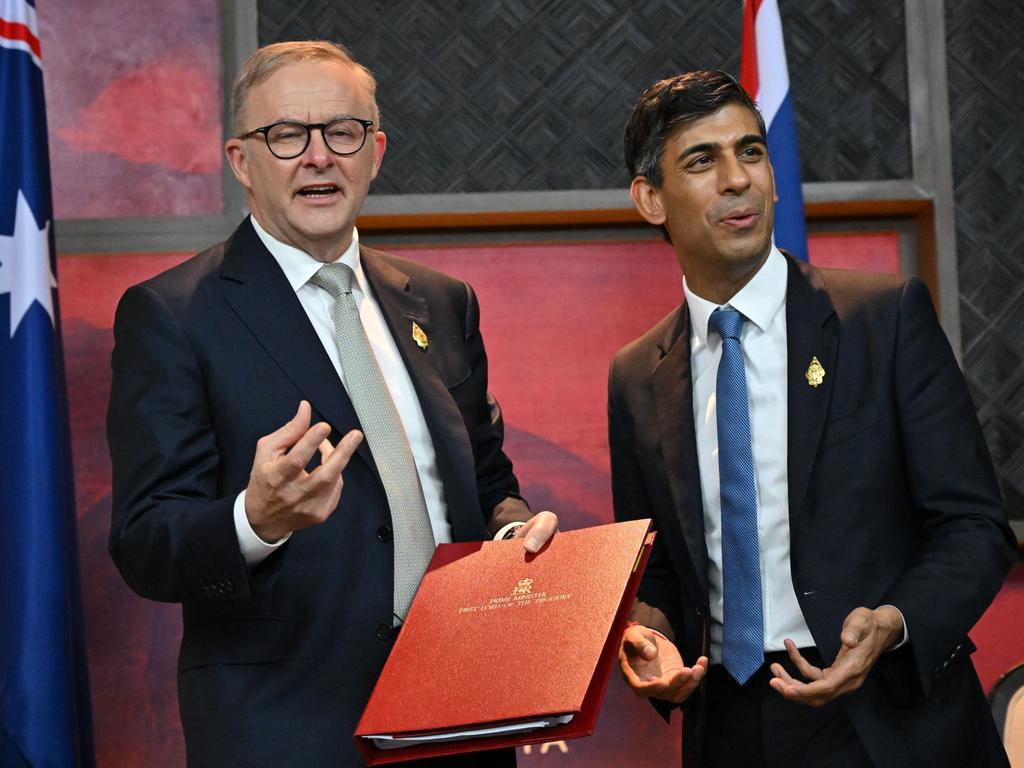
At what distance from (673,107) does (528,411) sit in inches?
49.0

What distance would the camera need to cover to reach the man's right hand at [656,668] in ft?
6.79

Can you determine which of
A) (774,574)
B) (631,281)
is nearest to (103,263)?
(631,281)

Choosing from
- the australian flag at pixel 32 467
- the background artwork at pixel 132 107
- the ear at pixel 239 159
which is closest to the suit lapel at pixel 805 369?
the ear at pixel 239 159

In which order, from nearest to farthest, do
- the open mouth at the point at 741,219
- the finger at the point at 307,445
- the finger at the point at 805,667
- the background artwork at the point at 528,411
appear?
Result: the finger at the point at 307,445, the finger at the point at 805,667, the open mouth at the point at 741,219, the background artwork at the point at 528,411

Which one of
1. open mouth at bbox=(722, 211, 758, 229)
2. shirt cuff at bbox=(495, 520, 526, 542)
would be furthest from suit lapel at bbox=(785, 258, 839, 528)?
shirt cuff at bbox=(495, 520, 526, 542)

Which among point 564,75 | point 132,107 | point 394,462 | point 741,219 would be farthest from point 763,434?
point 132,107

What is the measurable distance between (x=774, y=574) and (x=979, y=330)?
1.59m

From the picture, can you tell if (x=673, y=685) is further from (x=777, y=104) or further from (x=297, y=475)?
(x=777, y=104)

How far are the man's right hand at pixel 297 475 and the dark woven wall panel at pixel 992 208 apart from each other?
7.52 ft

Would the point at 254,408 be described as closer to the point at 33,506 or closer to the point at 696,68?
the point at 33,506

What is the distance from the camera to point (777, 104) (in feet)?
10.3

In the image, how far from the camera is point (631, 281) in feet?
11.6

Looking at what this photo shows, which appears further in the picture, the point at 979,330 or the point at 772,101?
the point at 979,330

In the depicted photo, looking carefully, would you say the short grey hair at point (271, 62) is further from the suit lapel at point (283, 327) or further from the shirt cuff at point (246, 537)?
the shirt cuff at point (246, 537)
